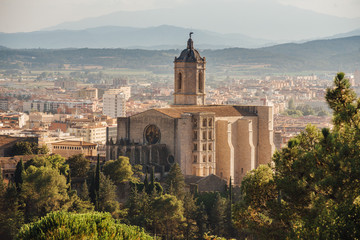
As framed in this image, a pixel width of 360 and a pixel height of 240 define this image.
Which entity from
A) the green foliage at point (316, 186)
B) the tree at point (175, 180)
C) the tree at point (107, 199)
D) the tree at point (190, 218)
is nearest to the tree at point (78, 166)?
the tree at point (175, 180)

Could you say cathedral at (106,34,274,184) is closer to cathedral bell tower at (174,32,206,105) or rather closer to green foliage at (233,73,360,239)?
cathedral bell tower at (174,32,206,105)

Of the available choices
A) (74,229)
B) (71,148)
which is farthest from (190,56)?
(74,229)

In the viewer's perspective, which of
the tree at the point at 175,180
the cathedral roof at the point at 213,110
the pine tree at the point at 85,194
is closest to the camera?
the pine tree at the point at 85,194

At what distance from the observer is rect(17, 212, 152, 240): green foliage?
22875mm

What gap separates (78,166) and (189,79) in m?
13.8

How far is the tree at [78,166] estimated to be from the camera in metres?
47.4

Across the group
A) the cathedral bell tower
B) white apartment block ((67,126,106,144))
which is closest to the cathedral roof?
the cathedral bell tower

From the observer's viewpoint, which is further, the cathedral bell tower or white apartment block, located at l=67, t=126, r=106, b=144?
white apartment block, located at l=67, t=126, r=106, b=144

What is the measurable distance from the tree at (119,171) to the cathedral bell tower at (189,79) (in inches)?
517

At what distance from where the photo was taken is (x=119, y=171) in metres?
46.5

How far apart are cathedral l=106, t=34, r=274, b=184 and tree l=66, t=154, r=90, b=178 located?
12.8 ft

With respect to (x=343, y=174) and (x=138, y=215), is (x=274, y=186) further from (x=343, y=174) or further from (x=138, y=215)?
(x=138, y=215)

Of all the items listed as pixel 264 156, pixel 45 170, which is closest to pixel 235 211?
pixel 45 170

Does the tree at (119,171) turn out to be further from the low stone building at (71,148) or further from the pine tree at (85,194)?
the low stone building at (71,148)
